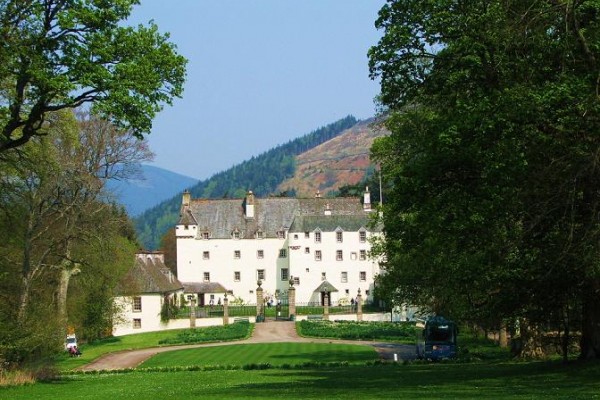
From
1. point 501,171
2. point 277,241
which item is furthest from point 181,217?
point 501,171

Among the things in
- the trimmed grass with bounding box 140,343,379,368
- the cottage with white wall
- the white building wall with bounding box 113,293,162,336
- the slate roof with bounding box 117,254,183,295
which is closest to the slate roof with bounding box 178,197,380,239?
the slate roof with bounding box 117,254,183,295

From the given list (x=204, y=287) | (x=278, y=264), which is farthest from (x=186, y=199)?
(x=278, y=264)

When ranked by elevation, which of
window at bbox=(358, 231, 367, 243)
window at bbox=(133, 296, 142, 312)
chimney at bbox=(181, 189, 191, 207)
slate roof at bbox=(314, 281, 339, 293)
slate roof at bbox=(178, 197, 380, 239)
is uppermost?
chimney at bbox=(181, 189, 191, 207)

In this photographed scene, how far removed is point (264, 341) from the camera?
59.6 meters

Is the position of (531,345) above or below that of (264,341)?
above

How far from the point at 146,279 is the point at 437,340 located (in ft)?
129

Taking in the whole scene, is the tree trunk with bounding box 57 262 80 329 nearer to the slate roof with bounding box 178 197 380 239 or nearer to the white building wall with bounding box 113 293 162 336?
the white building wall with bounding box 113 293 162 336

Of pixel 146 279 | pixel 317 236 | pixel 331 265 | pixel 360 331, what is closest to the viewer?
pixel 360 331

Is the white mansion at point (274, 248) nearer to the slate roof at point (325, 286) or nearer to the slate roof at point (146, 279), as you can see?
the slate roof at point (325, 286)

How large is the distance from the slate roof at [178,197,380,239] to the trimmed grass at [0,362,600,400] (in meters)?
69.3

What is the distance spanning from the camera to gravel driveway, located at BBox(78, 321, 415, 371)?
4534cm

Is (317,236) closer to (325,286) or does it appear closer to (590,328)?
(325,286)

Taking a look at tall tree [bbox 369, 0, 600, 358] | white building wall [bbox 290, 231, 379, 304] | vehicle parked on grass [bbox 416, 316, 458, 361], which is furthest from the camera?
white building wall [bbox 290, 231, 379, 304]

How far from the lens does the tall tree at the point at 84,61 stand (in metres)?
22.3
